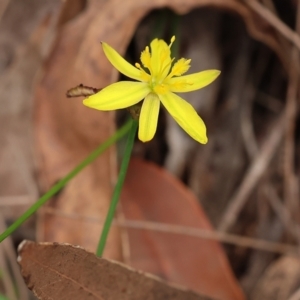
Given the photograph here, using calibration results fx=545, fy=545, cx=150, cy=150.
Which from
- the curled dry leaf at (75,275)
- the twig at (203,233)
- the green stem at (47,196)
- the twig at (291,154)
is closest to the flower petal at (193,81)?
the green stem at (47,196)

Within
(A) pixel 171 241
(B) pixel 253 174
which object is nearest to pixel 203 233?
(A) pixel 171 241

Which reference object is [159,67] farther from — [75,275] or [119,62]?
[75,275]

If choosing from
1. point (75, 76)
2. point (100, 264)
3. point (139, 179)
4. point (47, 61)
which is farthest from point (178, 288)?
point (47, 61)

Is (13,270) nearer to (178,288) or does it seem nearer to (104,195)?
(104,195)

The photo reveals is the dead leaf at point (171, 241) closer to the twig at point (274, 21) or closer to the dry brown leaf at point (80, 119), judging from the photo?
the dry brown leaf at point (80, 119)

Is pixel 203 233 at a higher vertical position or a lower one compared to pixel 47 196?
lower

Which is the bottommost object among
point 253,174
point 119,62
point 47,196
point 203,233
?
point 203,233

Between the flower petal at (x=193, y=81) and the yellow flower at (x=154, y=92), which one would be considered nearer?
the yellow flower at (x=154, y=92)
